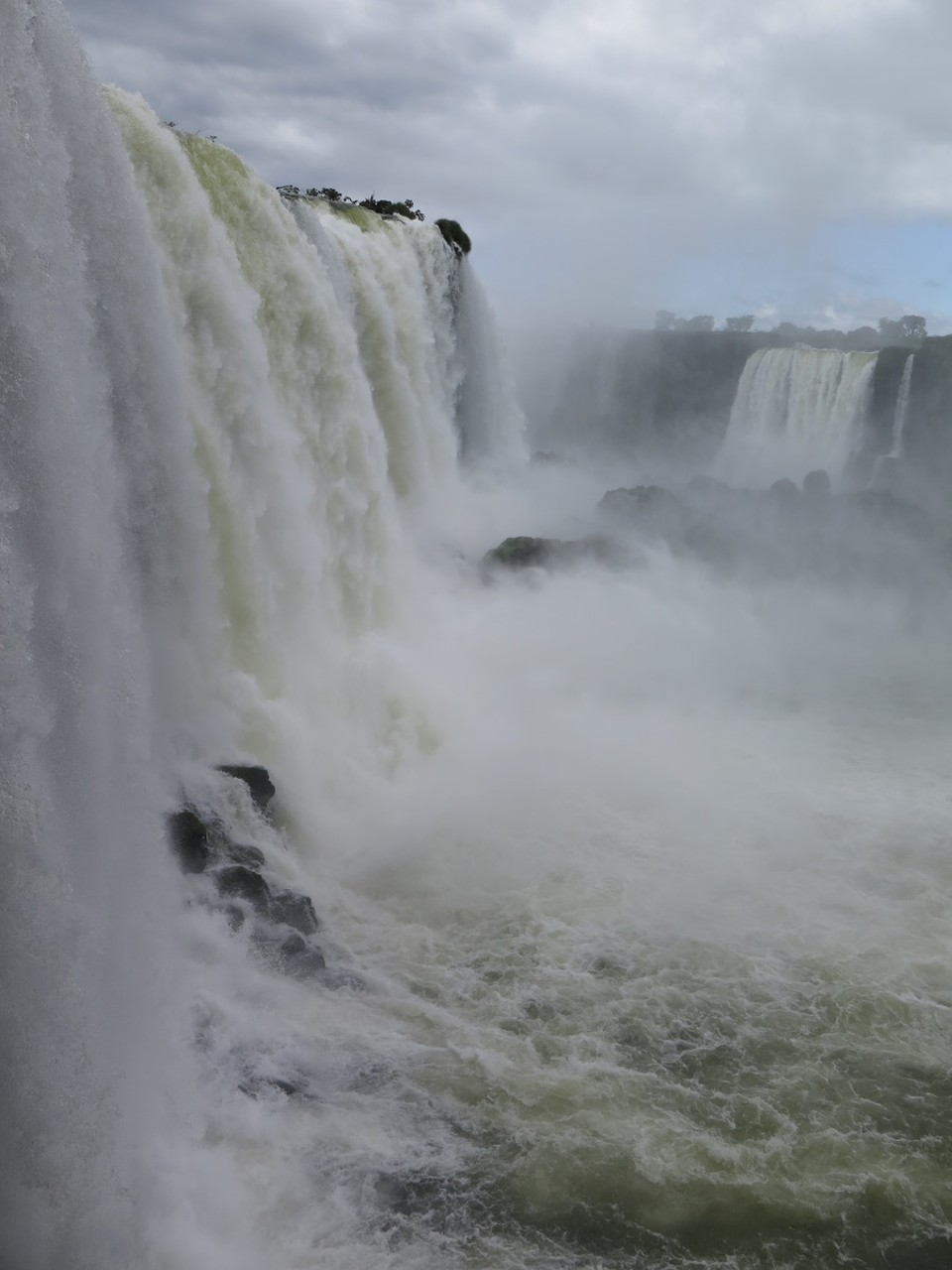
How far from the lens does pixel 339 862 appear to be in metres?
8.22

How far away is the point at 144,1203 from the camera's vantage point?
4.36m

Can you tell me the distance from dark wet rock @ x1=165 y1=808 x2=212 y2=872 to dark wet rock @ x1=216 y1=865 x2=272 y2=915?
16cm

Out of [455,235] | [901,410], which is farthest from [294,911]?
[901,410]

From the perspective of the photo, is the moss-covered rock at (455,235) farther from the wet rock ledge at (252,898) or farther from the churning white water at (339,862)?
the wet rock ledge at (252,898)

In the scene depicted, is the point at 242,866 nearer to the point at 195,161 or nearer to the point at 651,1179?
the point at 651,1179

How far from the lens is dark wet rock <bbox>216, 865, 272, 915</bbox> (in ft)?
22.8

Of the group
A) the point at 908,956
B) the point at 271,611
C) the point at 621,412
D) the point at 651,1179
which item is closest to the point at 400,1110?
the point at 651,1179

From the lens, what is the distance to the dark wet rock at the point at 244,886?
694cm

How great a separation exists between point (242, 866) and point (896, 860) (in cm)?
545

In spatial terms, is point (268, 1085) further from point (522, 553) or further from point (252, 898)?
point (522, 553)

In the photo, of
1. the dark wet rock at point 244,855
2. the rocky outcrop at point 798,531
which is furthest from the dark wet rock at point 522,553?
the dark wet rock at point 244,855

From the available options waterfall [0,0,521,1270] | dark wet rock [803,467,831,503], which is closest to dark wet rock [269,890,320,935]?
waterfall [0,0,521,1270]

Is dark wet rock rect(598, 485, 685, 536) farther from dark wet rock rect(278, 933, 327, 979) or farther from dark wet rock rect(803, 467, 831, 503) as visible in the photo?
dark wet rock rect(278, 933, 327, 979)

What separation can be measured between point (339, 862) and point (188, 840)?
1.58 meters
